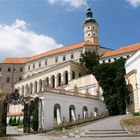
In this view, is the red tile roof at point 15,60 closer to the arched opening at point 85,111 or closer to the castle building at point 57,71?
the castle building at point 57,71

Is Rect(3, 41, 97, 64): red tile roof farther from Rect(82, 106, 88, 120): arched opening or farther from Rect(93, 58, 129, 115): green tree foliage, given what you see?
Rect(82, 106, 88, 120): arched opening

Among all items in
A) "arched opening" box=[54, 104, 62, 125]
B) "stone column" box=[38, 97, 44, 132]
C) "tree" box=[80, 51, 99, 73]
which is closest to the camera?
"stone column" box=[38, 97, 44, 132]

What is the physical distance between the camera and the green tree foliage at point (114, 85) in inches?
1661

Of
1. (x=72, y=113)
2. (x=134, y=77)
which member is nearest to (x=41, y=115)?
(x=72, y=113)

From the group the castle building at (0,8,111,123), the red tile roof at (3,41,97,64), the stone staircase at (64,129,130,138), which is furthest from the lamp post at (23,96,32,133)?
the red tile roof at (3,41,97,64)

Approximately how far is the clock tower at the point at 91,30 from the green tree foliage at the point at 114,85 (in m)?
39.8

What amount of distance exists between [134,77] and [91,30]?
179 ft

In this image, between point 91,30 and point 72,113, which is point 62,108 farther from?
point 91,30

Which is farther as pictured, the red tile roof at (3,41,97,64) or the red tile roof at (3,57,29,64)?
the red tile roof at (3,57,29,64)

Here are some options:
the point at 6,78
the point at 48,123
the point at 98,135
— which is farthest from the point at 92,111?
the point at 6,78

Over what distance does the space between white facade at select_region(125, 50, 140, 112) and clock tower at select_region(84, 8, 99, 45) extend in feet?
160

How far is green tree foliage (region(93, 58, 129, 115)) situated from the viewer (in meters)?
42.2

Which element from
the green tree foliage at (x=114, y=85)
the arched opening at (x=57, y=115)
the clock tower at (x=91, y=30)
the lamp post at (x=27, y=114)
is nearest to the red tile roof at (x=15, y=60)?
the clock tower at (x=91, y=30)

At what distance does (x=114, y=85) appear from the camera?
1794 inches
